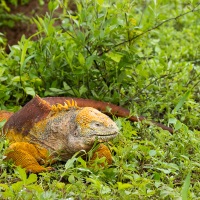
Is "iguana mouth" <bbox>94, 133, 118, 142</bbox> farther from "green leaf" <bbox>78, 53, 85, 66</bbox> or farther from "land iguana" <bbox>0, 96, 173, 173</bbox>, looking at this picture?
"green leaf" <bbox>78, 53, 85, 66</bbox>

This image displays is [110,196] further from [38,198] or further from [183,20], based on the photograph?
[183,20]

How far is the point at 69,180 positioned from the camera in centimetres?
397

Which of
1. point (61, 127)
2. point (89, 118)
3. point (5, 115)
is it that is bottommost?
point (5, 115)

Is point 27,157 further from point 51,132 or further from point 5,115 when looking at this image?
point 5,115

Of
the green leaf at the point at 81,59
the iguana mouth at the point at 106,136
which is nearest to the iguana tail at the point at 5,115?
the green leaf at the point at 81,59

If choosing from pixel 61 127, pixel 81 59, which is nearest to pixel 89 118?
pixel 61 127

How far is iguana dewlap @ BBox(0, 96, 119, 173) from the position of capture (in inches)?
173

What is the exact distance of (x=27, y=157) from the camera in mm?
4434

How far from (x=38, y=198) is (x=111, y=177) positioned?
0.78m

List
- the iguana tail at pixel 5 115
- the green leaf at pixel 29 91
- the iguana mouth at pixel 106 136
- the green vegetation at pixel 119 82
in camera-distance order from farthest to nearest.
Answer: the green leaf at pixel 29 91 → the iguana tail at pixel 5 115 → the green vegetation at pixel 119 82 → the iguana mouth at pixel 106 136

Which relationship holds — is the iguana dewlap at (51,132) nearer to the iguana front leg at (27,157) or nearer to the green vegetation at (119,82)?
the iguana front leg at (27,157)

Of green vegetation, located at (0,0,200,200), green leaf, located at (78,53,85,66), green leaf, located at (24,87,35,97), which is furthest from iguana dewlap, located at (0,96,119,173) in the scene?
green leaf, located at (78,53,85,66)

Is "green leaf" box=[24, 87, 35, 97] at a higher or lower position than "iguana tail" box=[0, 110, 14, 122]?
higher

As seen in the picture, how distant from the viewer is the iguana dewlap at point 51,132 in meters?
4.39
